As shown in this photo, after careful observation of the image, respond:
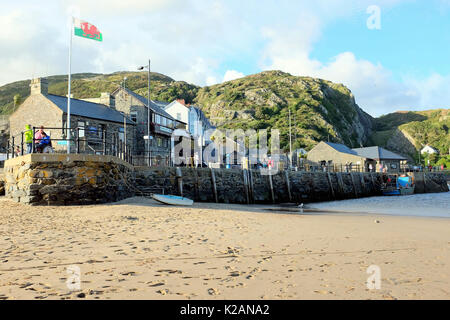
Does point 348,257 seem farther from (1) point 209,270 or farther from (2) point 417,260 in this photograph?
(1) point 209,270

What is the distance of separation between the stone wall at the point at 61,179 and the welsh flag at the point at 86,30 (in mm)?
10486

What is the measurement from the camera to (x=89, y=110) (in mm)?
35031

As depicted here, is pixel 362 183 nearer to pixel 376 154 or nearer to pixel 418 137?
pixel 376 154

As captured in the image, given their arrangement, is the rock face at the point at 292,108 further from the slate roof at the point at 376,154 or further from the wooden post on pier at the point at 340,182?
the wooden post on pier at the point at 340,182

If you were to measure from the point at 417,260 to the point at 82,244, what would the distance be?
18.9 ft

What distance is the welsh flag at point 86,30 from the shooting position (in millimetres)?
19875

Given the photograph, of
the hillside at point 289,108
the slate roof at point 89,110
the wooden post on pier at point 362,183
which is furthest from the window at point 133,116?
the hillside at point 289,108

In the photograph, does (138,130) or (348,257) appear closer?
(348,257)

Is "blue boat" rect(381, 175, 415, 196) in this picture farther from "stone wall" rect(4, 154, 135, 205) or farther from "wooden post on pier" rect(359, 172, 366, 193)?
"stone wall" rect(4, 154, 135, 205)

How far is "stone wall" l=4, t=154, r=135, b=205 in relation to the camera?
11.7m

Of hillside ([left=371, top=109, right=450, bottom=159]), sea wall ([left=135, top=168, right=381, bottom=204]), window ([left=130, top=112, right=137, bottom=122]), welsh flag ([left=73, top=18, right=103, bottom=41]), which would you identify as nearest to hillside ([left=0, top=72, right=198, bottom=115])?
hillside ([left=371, top=109, right=450, bottom=159])

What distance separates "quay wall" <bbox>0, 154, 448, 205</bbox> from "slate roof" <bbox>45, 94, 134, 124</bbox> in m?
16.4
